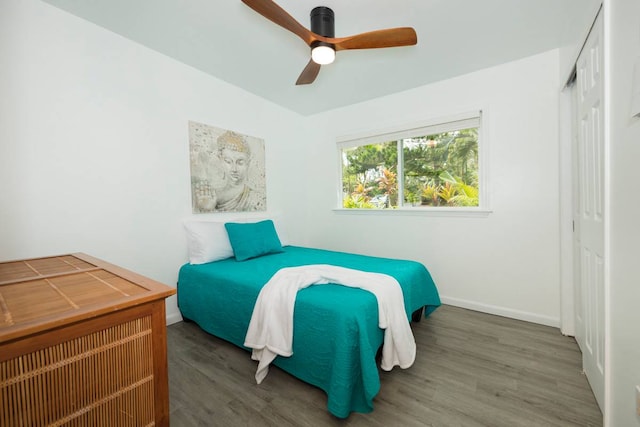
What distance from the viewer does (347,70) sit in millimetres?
2713

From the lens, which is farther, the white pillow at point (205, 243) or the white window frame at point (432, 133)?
the white window frame at point (432, 133)

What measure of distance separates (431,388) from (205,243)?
2165 millimetres

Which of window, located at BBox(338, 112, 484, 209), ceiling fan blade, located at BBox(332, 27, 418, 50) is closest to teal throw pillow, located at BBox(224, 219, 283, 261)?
window, located at BBox(338, 112, 484, 209)

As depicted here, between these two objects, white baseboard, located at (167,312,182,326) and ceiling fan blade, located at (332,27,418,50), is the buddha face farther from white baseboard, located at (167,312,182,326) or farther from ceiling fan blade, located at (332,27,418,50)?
ceiling fan blade, located at (332,27,418,50)

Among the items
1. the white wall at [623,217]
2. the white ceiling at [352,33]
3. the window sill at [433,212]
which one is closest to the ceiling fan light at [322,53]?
the white ceiling at [352,33]

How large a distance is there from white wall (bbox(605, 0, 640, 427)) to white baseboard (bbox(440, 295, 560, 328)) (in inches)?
54.9

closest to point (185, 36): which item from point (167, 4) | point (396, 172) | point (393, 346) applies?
point (167, 4)

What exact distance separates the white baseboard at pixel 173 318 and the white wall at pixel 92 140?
0.01m

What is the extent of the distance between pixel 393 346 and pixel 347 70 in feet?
8.28

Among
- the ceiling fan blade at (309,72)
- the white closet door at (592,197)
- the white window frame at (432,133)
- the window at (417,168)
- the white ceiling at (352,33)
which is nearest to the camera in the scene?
the white closet door at (592,197)

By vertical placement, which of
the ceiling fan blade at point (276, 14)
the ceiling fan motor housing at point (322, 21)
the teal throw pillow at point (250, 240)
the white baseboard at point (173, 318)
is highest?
the ceiling fan motor housing at point (322, 21)

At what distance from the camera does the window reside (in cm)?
292

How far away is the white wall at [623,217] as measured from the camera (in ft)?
3.37

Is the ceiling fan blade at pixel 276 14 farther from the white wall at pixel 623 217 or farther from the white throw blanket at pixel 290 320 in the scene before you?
the white throw blanket at pixel 290 320
